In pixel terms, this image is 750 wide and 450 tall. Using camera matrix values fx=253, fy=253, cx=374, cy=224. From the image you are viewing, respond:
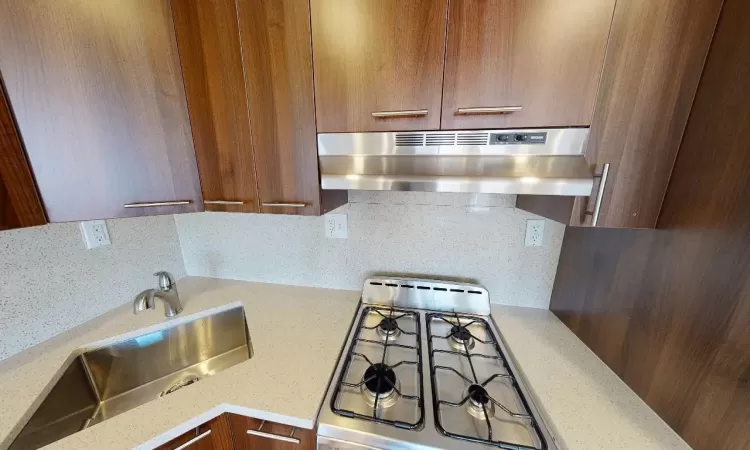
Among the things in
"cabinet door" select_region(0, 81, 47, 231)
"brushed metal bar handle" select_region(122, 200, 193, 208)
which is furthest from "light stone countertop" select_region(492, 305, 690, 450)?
"cabinet door" select_region(0, 81, 47, 231)

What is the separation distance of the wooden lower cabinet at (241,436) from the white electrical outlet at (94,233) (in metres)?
0.84

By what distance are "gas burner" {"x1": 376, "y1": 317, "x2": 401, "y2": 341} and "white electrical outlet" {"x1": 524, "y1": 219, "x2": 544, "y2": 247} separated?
24.8 inches

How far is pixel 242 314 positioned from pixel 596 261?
1.42 meters

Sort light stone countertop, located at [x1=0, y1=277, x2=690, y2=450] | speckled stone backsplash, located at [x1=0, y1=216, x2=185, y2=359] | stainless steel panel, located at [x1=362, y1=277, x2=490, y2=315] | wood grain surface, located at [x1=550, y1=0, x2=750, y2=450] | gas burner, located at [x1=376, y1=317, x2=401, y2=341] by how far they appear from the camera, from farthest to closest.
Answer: stainless steel panel, located at [x1=362, y1=277, x2=490, y2=315] < gas burner, located at [x1=376, y1=317, x2=401, y2=341] < speckled stone backsplash, located at [x1=0, y1=216, x2=185, y2=359] < light stone countertop, located at [x1=0, y1=277, x2=690, y2=450] < wood grain surface, located at [x1=550, y1=0, x2=750, y2=450]

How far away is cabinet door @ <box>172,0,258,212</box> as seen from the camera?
0.77 metres

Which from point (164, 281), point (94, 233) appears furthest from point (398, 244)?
point (94, 233)

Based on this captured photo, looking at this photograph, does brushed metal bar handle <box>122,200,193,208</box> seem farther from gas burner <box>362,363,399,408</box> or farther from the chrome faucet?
A: gas burner <box>362,363,399,408</box>

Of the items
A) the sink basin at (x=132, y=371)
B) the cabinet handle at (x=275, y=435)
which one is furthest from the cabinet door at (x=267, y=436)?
the sink basin at (x=132, y=371)

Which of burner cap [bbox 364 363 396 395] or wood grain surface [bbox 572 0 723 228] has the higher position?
wood grain surface [bbox 572 0 723 228]

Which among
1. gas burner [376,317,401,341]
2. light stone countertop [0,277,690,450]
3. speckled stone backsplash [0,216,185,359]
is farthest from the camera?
gas burner [376,317,401,341]

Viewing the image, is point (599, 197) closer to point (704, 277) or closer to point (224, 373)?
point (704, 277)

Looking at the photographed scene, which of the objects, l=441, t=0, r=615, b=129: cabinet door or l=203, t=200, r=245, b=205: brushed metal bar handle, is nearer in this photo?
l=441, t=0, r=615, b=129: cabinet door

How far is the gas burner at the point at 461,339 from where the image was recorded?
0.91 meters

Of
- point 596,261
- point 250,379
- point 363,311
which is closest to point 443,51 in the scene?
point 596,261
